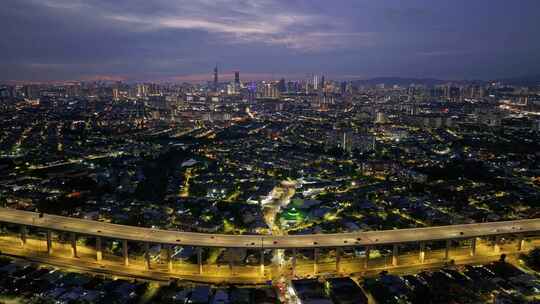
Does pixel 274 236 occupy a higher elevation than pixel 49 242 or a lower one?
higher

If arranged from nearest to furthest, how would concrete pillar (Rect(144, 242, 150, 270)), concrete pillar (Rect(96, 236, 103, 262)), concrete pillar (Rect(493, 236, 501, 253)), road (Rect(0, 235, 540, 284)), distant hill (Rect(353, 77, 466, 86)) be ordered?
road (Rect(0, 235, 540, 284)), concrete pillar (Rect(144, 242, 150, 270)), concrete pillar (Rect(96, 236, 103, 262)), concrete pillar (Rect(493, 236, 501, 253)), distant hill (Rect(353, 77, 466, 86))

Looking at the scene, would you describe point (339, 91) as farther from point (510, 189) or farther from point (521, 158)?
point (510, 189)

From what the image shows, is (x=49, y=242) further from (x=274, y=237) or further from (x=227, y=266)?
(x=274, y=237)

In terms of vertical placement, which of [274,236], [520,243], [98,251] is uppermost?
[274,236]

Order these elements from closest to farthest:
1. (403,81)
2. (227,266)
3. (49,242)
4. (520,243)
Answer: (227,266), (49,242), (520,243), (403,81)

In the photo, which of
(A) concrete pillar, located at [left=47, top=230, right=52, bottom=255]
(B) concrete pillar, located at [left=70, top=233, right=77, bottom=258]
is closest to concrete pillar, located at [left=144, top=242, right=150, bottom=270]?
(B) concrete pillar, located at [left=70, top=233, right=77, bottom=258]

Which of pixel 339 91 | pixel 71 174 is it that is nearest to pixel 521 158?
pixel 71 174

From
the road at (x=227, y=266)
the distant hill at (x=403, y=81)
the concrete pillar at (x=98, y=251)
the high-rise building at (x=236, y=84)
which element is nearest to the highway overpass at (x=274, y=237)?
the concrete pillar at (x=98, y=251)

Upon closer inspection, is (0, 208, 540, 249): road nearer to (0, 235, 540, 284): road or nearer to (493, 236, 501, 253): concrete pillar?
(493, 236, 501, 253): concrete pillar

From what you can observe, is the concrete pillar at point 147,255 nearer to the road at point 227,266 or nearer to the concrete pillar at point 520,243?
the road at point 227,266

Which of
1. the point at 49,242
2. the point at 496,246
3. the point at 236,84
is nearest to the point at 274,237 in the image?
the point at 49,242
